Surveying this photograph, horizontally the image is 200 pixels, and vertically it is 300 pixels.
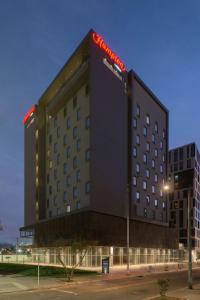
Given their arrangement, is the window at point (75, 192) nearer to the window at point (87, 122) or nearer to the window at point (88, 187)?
the window at point (88, 187)

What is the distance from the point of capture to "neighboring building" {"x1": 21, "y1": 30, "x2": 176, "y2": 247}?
217ft

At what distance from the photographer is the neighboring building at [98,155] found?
217 ft

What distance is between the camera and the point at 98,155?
2608 inches

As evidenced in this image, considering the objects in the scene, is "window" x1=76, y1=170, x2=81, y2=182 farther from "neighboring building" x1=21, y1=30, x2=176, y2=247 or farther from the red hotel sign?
the red hotel sign

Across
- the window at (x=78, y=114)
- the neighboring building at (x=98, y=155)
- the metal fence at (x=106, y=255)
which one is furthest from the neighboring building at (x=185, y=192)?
the window at (x=78, y=114)

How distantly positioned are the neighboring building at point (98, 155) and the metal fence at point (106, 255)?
1.76 metres

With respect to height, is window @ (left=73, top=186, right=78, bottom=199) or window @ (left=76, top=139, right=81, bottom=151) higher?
window @ (left=76, top=139, right=81, bottom=151)

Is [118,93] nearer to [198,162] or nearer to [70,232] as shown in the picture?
[70,232]

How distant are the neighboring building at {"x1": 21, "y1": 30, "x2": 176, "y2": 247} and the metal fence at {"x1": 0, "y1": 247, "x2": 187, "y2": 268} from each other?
69.4 inches

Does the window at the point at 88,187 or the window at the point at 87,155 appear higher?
the window at the point at 87,155

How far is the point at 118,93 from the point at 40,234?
33.2 meters

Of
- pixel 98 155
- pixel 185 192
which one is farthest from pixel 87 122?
pixel 185 192

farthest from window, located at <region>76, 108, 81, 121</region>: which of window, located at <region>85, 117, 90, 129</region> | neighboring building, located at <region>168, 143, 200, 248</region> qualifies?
neighboring building, located at <region>168, 143, 200, 248</region>

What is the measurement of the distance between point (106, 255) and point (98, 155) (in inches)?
624
